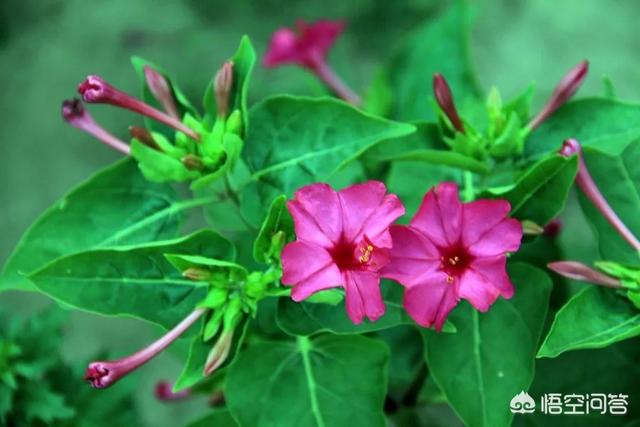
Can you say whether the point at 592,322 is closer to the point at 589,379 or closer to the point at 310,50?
the point at 589,379

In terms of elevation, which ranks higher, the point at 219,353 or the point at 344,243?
the point at 344,243

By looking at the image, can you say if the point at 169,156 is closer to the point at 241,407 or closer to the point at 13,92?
the point at 241,407

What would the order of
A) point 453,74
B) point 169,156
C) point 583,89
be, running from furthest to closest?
1. point 583,89
2. point 453,74
3. point 169,156

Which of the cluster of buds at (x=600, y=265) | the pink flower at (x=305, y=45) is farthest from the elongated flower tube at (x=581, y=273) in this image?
the pink flower at (x=305, y=45)

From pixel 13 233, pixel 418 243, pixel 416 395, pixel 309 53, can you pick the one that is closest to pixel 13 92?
pixel 13 233

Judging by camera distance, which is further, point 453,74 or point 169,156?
point 453,74

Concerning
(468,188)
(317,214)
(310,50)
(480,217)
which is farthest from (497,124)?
(310,50)
